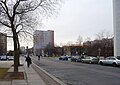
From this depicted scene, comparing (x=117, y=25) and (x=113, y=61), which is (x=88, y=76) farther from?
(x=117, y=25)

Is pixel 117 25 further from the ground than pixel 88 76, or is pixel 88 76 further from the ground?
pixel 117 25

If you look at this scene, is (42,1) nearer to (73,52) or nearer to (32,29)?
(32,29)

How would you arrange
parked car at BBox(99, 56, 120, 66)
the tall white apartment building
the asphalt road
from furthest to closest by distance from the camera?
the tall white apartment building, parked car at BBox(99, 56, 120, 66), the asphalt road

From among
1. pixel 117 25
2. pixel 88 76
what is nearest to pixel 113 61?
pixel 88 76

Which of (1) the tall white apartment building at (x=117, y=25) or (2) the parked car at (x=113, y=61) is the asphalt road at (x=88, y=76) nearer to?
(2) the parked car at (x=113, y=61)

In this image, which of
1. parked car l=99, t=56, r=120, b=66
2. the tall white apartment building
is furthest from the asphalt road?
the tall white apartment building

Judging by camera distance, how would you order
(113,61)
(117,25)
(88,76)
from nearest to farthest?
(88,76) → (113,61) → (117,25)

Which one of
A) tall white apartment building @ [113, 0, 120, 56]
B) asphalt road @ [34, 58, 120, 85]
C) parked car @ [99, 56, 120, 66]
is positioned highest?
tall white apartment building @ [113, 0, 120, 56]

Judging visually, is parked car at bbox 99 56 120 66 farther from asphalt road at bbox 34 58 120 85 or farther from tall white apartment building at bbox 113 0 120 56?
tall white apartment building at bbox 113 0 120 56

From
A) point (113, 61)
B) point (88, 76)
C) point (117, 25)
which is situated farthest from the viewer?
point (117, 25)

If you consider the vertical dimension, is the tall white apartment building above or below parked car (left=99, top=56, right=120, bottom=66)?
above

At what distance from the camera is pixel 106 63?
49.2m

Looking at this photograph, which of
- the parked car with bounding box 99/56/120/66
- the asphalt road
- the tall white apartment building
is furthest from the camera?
the tall white apartment building

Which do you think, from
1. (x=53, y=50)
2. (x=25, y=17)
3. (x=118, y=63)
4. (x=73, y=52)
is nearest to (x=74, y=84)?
(x=25, y=17)
